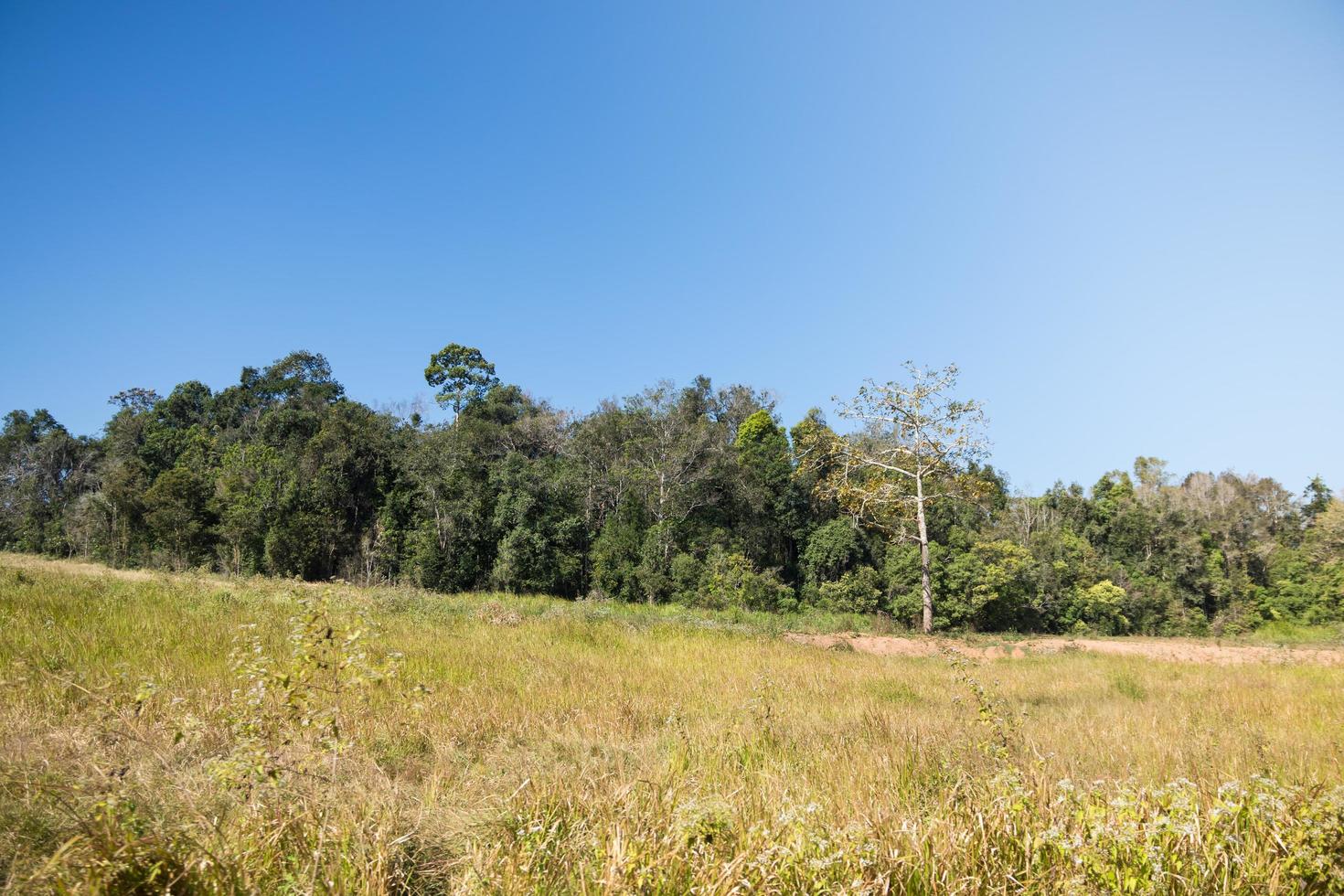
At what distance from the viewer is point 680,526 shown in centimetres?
3145

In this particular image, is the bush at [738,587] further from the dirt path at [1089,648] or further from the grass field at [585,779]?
the grass field at [585,779]

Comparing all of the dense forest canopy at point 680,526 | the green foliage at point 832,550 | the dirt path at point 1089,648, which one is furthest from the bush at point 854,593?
the dirt path at point 1089,648

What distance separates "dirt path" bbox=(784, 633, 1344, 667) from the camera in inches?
658

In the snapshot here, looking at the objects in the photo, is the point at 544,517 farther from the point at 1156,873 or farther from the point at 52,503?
the point at 52,503

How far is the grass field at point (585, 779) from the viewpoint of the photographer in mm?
2662

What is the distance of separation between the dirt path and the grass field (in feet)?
29.0

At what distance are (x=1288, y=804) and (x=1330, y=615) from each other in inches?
1892

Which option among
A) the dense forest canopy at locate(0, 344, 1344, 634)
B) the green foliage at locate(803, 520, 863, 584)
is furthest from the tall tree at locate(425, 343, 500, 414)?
the green foliage at locate(803, 520, 863, 584)

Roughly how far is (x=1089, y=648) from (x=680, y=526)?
17832mm

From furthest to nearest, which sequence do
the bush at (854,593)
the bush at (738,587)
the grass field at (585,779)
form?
the bush at (854,593), the bush at (738,587), the grass field at (585,779)

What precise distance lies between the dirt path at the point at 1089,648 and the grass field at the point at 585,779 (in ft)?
29.0

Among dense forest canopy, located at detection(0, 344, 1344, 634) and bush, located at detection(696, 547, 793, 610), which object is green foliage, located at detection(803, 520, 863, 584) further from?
bush, located at detection(696, 547, 793, 610)

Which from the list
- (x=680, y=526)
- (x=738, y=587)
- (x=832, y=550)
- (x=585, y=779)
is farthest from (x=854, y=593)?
(x=585, y=779)

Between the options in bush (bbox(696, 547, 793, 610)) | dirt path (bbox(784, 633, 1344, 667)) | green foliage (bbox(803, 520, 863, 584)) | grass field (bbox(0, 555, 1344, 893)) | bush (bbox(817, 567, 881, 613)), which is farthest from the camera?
green foliage (bbox(803, 520, 863, 584))
